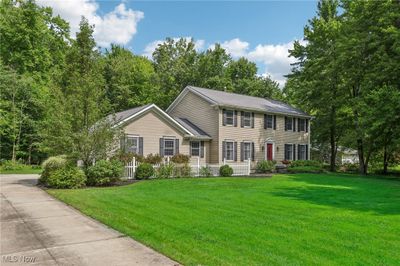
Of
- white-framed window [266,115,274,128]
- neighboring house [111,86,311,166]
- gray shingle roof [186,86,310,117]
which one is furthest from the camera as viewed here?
white-framed window [266,115,274,128]

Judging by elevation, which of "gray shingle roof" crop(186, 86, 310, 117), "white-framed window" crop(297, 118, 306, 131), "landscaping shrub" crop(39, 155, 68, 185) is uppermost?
"gray shingle roof" crop(186, 86, 310, 117)

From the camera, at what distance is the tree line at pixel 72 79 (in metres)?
16.0

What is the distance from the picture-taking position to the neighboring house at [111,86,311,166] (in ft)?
73.3

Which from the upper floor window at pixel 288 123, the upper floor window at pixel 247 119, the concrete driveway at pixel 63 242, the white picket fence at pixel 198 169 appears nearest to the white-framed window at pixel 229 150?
the upper floor window at pixel 247 119

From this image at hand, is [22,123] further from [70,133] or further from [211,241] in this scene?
[211,241]

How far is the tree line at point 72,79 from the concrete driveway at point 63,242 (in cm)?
692

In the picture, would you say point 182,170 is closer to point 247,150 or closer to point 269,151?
point 247,150

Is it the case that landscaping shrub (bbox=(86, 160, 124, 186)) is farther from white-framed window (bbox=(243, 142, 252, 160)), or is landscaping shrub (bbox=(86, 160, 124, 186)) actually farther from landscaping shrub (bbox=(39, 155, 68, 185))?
white-framed window (bbox=(243, 142, 252, 160))

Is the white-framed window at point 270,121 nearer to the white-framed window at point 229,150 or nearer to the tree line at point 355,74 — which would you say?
the white-framed window at point 229,150

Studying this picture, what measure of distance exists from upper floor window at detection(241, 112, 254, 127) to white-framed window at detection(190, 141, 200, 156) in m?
4.30

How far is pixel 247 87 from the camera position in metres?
48.2

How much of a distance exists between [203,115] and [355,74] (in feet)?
40.0


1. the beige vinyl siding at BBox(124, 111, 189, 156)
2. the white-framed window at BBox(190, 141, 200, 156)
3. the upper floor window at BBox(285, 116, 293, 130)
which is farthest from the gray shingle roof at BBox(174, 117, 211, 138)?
the upper floor window at BBox(285, 116, 293, 130)

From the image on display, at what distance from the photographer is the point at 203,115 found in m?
26.6
